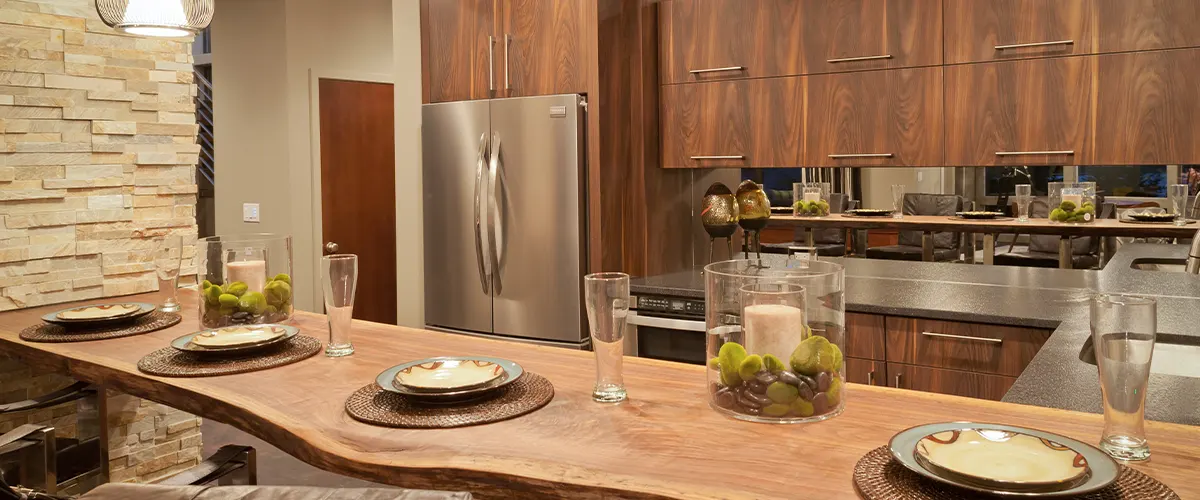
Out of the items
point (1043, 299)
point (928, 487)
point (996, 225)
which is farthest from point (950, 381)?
point (928, 487)

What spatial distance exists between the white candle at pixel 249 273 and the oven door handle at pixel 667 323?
144cm

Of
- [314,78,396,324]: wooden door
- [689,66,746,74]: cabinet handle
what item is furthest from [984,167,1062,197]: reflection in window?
[314,78,396,324]: wooden door

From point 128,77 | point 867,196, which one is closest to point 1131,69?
point 867,196

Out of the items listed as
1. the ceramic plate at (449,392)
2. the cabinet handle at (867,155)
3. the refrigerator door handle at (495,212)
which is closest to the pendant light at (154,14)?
the ceramic plate at (449,392)

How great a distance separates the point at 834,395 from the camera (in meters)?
1.35

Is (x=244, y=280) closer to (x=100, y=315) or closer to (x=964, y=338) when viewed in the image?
(x=100, y=315)

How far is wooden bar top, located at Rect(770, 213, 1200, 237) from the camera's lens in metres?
3.11

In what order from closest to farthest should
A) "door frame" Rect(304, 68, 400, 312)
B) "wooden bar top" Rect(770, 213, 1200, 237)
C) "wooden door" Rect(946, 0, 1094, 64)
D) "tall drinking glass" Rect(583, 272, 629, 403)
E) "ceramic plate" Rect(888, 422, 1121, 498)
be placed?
"ceramic plate" Rect(888, 422, 1121, 498)
"tall drinking glass" Rect(583, 272, 629, 403)
"wooden door" Rect(946, 0, 1094, 64)
"wooden bar top" Rect(770, 213, 1200, 237)
"door frame" Rect(304, 68, 400, 312)

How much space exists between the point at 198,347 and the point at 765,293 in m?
1.19

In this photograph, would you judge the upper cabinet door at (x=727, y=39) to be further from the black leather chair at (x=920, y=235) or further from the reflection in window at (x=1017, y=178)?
the reflection in window at (x=1017, y=178)

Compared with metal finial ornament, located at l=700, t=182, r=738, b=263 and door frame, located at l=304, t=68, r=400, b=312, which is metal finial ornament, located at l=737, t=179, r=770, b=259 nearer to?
metal finial ornament, located at l=700, t=182, r=738, b=263

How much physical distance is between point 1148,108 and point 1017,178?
47 cm

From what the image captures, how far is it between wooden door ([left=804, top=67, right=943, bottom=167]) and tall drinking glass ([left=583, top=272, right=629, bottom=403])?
2219 millimetres

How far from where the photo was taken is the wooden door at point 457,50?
12.9 ft
